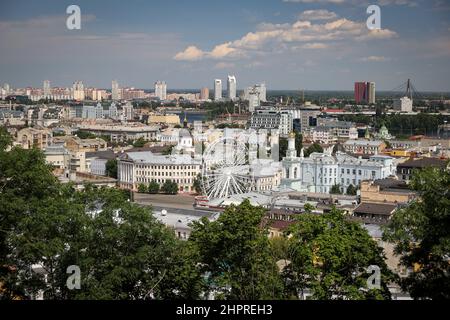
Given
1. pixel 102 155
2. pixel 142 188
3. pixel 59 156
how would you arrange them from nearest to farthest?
pixel 142 188 < pixel 59 156 < pixel 102 155

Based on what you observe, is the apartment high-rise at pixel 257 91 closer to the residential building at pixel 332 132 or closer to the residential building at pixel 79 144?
the residential building at pixel 332 132

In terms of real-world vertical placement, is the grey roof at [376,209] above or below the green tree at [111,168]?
above
